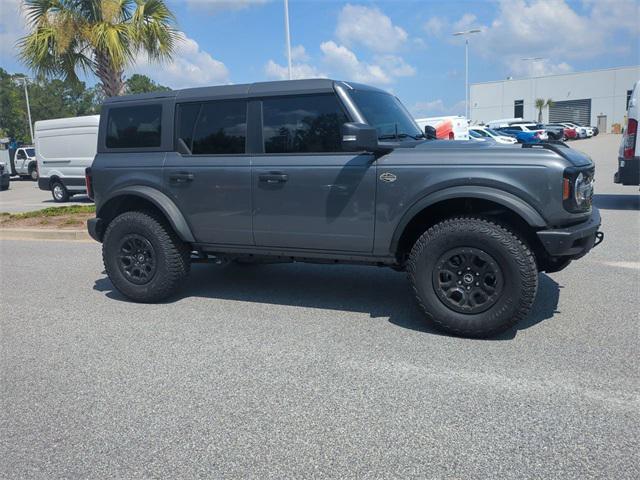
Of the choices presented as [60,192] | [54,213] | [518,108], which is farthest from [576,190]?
[518,108]

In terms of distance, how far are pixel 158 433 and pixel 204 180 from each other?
268 centimetres

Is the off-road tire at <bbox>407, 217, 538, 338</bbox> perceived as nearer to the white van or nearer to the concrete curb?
the concrete curb

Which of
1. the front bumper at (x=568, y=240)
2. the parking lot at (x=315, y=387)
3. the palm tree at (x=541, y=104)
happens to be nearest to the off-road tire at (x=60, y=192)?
the parking lot at (x=315, y=387)

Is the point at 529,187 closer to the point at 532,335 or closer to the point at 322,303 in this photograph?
the point at 532,335

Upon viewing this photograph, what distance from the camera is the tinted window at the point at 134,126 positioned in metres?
5.58

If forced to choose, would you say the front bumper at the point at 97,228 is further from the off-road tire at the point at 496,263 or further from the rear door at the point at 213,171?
the off-road tire at the point at 496,263

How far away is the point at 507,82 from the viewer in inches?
3120

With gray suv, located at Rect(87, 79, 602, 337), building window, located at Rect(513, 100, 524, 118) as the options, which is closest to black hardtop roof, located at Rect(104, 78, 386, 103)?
gray suv, located at Rect(87, 79, 602, 337)

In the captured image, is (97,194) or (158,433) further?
(97,194)

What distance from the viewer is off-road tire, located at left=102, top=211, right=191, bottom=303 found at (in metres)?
5.49

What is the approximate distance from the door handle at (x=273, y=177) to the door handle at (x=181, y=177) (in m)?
0.76

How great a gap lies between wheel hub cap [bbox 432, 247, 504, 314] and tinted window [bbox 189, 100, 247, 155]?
2134 mm

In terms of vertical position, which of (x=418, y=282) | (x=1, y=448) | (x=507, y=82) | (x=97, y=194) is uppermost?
(x=507, y=82)

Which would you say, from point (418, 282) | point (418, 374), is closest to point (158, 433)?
point (418, 374)
